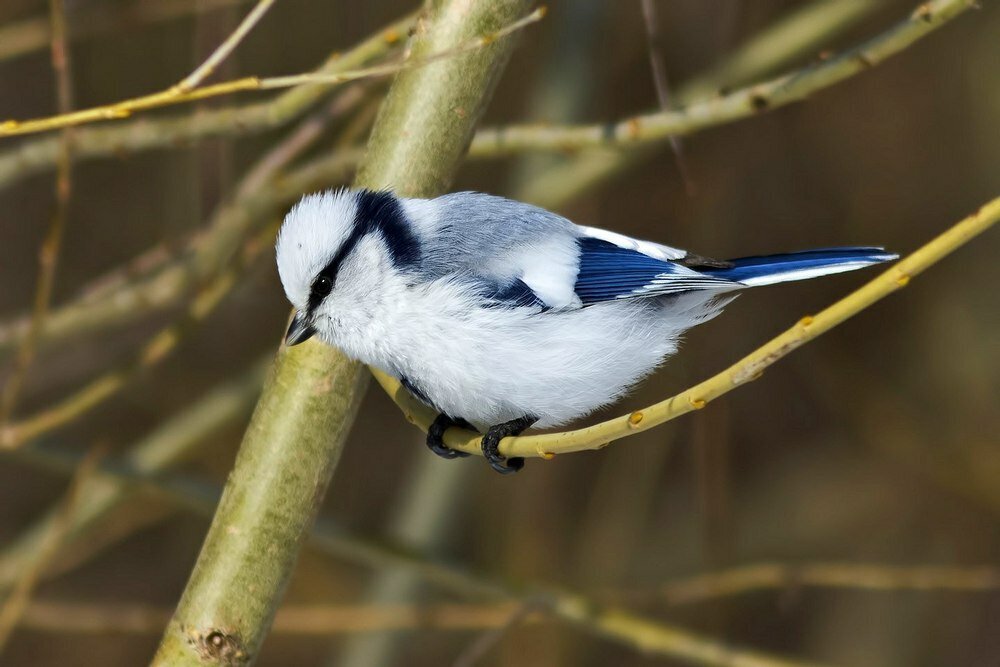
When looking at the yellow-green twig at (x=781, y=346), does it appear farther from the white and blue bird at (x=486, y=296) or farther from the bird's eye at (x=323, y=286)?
the bird's eye at (x=323, y=286)

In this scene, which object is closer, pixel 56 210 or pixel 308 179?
pixel 56 210

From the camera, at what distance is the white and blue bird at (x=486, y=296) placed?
1.46 m

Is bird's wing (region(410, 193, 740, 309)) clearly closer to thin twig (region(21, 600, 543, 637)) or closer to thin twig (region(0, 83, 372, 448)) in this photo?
thin twig (region(0, 83, 372, 448))

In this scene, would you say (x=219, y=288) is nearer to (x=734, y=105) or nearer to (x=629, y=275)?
(x=629, y=275)

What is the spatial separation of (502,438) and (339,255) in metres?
0.35

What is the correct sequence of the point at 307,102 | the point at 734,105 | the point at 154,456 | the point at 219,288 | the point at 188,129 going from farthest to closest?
1. the point at 154,456
2. the point at 219,288
3. the point at 188,129
4. the point at 307,102
5. the point at 734,105

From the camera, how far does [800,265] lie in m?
1.55

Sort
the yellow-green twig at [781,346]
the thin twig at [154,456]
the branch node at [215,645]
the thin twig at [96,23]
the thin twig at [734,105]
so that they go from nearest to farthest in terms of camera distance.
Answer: the yellow-green twig at [781,346]
the branch node at [215,645]
the thin twig at [734,105]
the thin twig at [96,23]
the thin twig at [154,456]

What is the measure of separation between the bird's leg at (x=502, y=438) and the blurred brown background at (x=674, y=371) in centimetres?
124

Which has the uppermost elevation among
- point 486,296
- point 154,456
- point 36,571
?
point 486,296

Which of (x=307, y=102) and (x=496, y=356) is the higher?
(x=307, y=102)

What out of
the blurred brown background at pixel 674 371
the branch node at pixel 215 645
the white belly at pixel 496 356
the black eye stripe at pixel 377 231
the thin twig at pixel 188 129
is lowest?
the blurred brown background at pixel 674 371

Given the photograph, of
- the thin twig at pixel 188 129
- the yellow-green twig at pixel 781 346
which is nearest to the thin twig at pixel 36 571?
the thin twig at pixel 188 129

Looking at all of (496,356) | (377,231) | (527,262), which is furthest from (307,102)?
(496,356)
